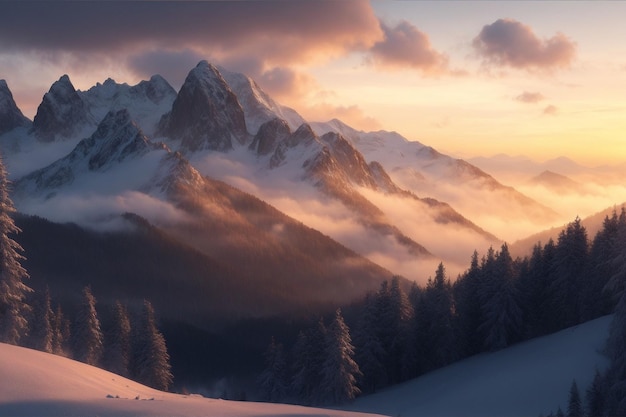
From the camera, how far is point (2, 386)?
1969cm

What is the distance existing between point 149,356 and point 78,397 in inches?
1613

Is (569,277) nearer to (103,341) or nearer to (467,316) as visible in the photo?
(467,316)

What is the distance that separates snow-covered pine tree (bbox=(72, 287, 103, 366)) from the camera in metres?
58.3

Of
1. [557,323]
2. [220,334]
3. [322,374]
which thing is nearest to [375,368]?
[322,374]

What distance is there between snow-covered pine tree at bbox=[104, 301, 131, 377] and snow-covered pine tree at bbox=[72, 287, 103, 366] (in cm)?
106

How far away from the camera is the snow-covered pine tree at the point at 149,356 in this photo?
192 ft

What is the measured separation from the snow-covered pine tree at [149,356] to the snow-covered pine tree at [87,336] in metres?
3.72

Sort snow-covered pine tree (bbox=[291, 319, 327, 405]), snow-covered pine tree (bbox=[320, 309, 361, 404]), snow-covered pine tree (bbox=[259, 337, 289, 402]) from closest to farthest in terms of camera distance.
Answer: snow-covered pine tree (bbox=[320, 309, 361, 404]) → snow-covered pine tree (bbox=[291, 319, 327, 405]) → snow-covered pine tree (bbox=[259, 337, 289, 402])

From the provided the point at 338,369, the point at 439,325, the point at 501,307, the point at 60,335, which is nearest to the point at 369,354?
the point at 338,369

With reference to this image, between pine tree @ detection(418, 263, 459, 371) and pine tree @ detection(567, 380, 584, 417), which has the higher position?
pine tree @ detection(418, 263, 459, 371)

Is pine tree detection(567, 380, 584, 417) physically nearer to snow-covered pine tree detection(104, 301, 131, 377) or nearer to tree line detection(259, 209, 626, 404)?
tree line detection(259, 209, 626, 404)

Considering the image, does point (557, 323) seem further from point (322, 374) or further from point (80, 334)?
point (80, 334)

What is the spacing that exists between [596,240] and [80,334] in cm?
5033

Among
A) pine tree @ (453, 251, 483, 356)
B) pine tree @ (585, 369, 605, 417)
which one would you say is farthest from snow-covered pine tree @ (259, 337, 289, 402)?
pine tree @ (585, 369, 605, 417)
